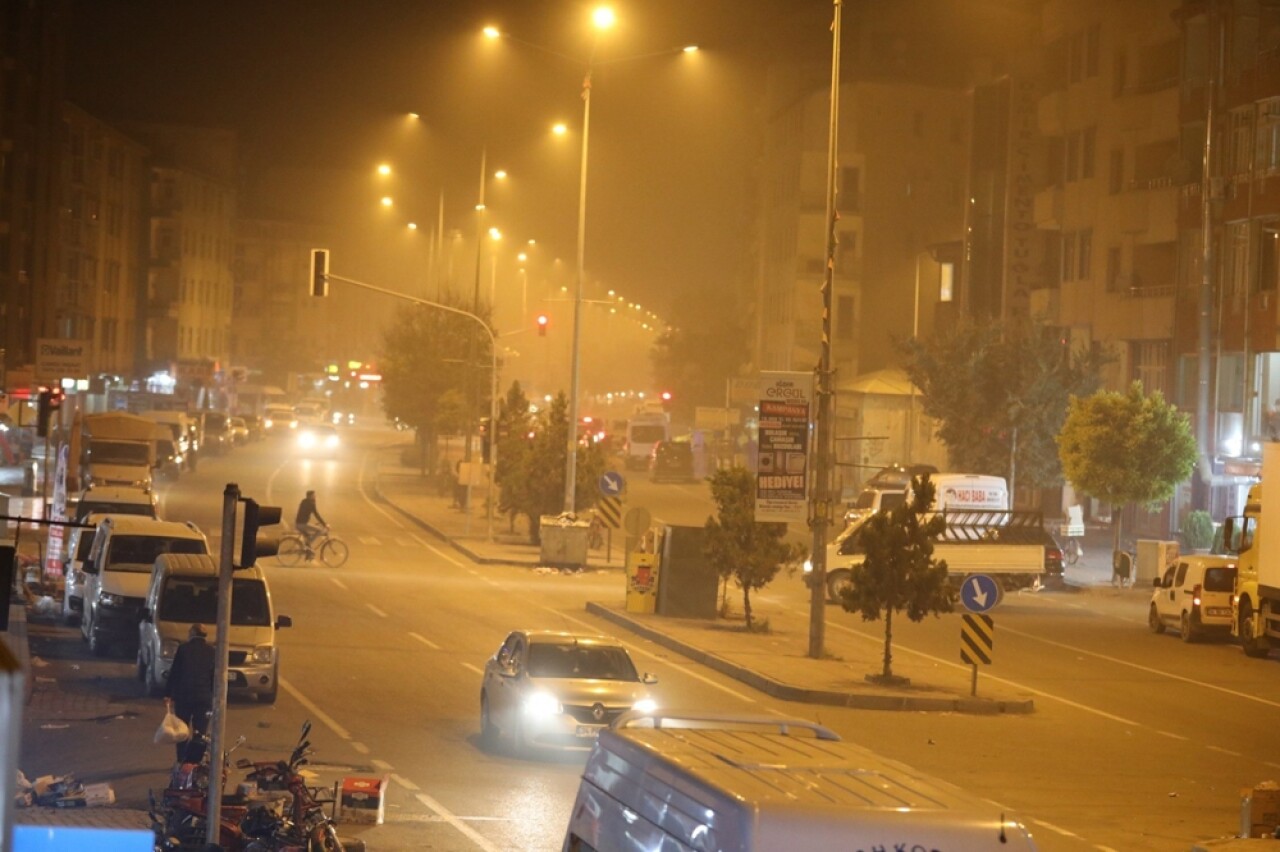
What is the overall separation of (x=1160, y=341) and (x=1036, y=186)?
13499 mm

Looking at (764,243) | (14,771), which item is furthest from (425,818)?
(764,243)

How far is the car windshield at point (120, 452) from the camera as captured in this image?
170ft

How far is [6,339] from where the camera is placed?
223 ft

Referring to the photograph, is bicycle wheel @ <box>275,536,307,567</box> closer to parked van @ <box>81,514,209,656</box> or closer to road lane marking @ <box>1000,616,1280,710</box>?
parked van @ <box>81,514,209,656</box>

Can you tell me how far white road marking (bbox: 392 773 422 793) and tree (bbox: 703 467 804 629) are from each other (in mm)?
15353

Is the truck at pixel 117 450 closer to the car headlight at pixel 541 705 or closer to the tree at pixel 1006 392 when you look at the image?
the tree at pixel 1006 392

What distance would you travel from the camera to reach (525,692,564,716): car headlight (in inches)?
730

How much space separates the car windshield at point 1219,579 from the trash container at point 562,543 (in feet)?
53.8

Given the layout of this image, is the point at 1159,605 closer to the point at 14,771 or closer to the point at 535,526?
the point at 535,526

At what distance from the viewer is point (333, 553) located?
136ft

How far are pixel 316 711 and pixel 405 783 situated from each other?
15.6 feet

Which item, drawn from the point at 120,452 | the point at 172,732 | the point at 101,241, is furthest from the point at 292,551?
the point at 101,241

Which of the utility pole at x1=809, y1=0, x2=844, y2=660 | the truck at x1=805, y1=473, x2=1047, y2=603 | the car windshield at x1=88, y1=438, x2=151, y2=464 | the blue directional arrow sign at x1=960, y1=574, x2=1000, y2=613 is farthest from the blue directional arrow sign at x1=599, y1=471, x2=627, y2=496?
the blue directional arrow sign at x1=960, y1=574, x2=1000, y2=613

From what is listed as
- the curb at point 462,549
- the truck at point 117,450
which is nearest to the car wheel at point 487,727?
the curb at point 462,549
